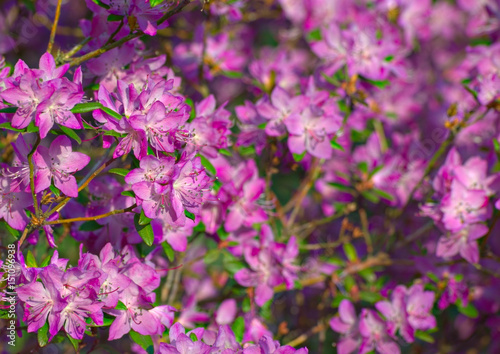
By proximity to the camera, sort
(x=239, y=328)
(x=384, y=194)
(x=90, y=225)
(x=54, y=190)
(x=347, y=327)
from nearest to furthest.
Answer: (x=54, y=190)
(x=90, y=225)
(x=239, y=328)
(x=347, y=327)
(x=384, y=194)

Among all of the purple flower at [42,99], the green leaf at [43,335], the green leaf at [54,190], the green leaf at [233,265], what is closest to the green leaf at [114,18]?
the purple flower at [42,99]

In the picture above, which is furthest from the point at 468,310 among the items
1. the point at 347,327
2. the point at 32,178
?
the point at 32,178

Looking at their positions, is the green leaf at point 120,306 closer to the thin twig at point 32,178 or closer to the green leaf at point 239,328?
the thin twig at point 32,178

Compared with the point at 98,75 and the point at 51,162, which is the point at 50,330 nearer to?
the point at 51,162

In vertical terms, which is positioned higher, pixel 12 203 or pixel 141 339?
pixel 12 203

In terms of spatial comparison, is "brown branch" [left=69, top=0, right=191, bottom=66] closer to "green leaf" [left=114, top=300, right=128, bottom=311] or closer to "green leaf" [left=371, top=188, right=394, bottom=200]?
"green leaf" [left=114, top=300, right=128, bottom=311]

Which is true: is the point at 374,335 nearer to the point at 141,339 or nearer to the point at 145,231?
the point at 141,339

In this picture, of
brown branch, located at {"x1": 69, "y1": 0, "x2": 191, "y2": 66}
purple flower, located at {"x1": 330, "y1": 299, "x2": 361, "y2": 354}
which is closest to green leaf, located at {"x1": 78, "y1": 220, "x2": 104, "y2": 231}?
brown branch, located at {"x1": 69, "y1": 0, "x2": 191, "y2": 66}
